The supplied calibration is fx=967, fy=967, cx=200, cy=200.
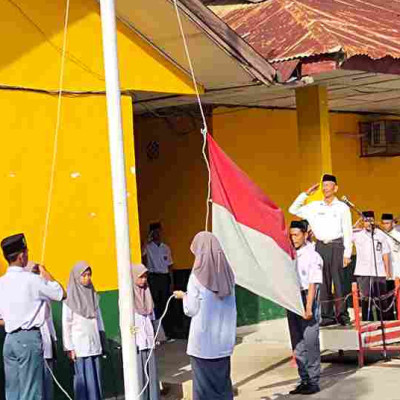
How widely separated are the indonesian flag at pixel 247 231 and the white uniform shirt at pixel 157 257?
5626 millimetres

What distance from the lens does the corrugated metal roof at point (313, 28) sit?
10.1 m

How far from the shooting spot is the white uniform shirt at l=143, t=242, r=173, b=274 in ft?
41.4

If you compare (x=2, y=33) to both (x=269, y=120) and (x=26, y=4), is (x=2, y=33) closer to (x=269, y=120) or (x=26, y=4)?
(x=26, y=4)

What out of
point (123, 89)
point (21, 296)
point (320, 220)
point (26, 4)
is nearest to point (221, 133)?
point (320, 220)

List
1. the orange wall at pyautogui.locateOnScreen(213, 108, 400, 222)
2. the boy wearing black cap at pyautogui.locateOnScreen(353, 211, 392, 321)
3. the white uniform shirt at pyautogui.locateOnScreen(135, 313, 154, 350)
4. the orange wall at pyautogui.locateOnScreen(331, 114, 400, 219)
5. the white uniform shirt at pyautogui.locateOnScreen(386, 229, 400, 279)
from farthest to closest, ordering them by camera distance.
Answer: the orange wall at pyautogui.locateOnScreen(331, 114, 400, 219) → the orange wall at pyautogui.locateOnScreen(213, 108, 400, 222) → the white uniform shirt at pyautogui.locateOnScreen(386, 229, 400, 279) → the boy wearing black cap at pyautogui.locateOnScreen(353, 211, 392, 321) → the white uniform shirt at pyautogui.locateOnScreen(135, 313, 154, 350)

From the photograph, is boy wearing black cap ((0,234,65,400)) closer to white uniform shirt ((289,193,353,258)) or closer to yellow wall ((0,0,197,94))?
yellow wall ((0,0,197,94))

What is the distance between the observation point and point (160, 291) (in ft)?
41.8

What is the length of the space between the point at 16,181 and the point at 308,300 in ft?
9.54

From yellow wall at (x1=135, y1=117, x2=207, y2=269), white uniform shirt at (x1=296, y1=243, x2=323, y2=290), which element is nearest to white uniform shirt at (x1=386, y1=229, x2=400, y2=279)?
yellow wall at (x1=135, y1=117, x2=207, y2=269)

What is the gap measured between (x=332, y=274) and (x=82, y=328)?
376 cm

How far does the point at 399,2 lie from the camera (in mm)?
13555

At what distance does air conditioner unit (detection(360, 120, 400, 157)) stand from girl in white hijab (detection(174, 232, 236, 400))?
8.38m

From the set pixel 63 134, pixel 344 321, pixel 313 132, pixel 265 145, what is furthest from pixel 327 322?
pixel 63 134

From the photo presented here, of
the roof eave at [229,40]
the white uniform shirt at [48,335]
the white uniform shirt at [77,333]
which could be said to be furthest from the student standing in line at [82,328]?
the roof eave at [229,40]
